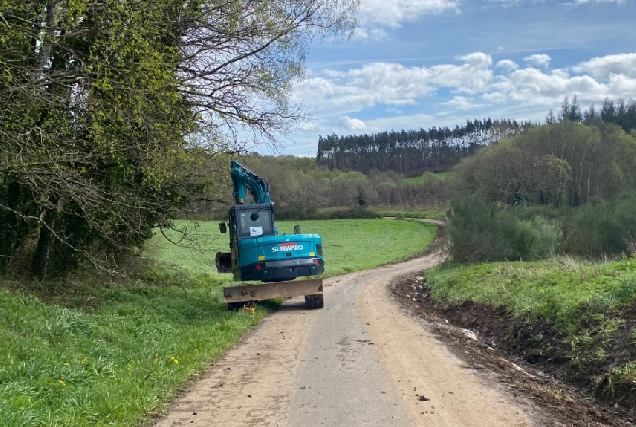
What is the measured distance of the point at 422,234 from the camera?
204 ft

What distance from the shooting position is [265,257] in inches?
632

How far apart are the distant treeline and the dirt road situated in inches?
4710

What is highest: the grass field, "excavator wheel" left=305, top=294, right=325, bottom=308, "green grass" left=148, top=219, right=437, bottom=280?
the grass field

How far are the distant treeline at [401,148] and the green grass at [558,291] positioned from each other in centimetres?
11170

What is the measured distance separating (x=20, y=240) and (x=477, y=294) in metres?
13.6

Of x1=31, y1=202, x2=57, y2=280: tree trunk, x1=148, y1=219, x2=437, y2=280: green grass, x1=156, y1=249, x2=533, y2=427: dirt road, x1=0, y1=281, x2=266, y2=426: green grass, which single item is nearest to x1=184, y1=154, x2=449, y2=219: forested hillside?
x1=148, y1=219, x2=437, y2=280: green grass

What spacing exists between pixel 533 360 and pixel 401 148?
12878 centimetres

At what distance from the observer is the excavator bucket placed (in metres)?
15.7

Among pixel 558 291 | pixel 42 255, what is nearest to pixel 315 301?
pixel 558 291

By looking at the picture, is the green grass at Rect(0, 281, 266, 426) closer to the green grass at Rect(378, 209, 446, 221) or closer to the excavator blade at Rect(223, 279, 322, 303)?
the excavator blade at Rect(223, 279, 322, 303)

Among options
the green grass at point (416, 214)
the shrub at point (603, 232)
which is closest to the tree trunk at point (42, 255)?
the shrub at point (603, 232)

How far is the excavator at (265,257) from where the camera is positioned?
16.0 m

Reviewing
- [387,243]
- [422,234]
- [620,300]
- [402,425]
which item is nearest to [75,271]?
[402,425]

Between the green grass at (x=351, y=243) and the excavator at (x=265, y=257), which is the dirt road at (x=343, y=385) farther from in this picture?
the green grass at (x=351, y=243)
